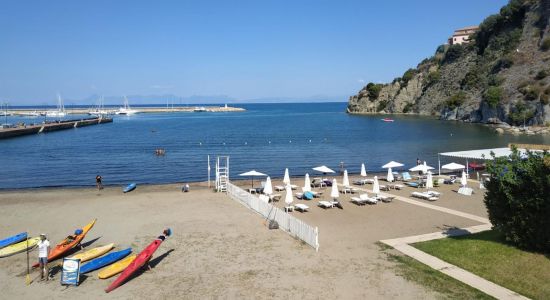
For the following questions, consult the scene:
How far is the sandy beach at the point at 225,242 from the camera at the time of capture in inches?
622

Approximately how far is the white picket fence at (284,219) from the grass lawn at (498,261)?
14.8 feet

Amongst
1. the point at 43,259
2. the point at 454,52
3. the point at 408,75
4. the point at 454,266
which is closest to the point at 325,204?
the point at 454,266

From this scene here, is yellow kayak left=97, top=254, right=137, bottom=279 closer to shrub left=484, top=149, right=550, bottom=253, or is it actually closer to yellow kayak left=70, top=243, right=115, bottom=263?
yellow kayak left=70, top=243, right=115, bottom=263

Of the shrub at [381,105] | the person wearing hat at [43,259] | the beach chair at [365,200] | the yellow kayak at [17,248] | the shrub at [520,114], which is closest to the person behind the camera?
the person wearing hat at [43,259]

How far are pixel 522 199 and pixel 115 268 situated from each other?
51.9ft

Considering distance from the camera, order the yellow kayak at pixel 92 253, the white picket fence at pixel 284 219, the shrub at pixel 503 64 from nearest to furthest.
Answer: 1. the yellow kayak at pixel 92 253
2. the white picket fence at pixel 284 219
3. the shrub at pixel 503 64

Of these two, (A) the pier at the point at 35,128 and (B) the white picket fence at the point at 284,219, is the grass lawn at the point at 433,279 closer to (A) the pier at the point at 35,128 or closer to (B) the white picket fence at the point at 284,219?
(B) the white picket fence at the point at 284,219

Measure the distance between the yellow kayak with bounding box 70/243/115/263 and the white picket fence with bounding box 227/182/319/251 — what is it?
319 inches

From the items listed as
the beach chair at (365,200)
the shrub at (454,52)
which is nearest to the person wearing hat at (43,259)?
the beach chair at (365,200)

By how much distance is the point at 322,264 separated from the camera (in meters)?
17.9

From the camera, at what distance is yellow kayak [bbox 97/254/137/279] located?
1714cm

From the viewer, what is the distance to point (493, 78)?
398ft

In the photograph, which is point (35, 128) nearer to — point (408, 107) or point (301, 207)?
point (301, 207)

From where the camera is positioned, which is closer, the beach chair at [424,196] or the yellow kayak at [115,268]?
the yellow kayak at [115,268]
